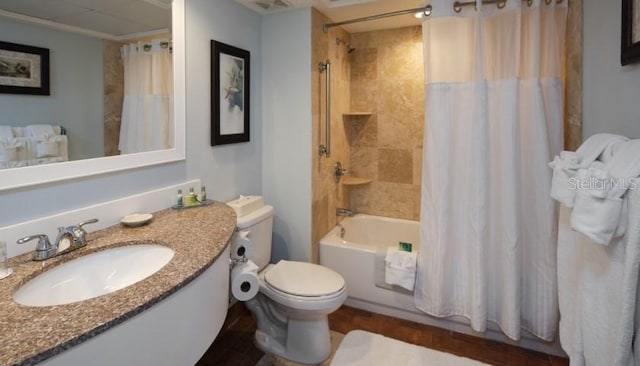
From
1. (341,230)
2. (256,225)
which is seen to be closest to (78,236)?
(256,225)

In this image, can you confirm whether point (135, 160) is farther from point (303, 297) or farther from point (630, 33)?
point (630, 33)

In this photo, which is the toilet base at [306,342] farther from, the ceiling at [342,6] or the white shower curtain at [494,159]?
the ceiling at [342,6]

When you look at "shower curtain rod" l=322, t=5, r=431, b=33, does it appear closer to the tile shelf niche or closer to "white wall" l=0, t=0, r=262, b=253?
"white wall" l=0, t=0, r=262, b=253

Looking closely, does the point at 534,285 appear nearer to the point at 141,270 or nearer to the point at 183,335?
the point at 183,335

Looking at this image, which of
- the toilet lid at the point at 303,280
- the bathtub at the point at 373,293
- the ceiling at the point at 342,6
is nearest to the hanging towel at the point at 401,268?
the bathtub at the point at 373,293

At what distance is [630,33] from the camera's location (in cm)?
124

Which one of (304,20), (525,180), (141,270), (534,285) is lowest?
(534,285)

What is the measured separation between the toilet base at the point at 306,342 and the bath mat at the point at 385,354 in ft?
0.32

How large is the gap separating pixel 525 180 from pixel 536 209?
0.17 meters

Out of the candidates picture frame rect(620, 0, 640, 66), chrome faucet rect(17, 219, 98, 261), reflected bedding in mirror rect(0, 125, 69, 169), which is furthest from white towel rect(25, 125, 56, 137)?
picture frame rect(620, 0, 640, 66)

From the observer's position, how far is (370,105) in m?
3.13

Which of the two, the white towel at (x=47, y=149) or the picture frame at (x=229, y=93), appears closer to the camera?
the white towel at (x=47, y=149)

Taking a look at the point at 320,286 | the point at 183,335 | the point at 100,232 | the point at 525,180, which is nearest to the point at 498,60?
the point at 525,180

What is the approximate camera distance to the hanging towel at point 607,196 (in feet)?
2.97
